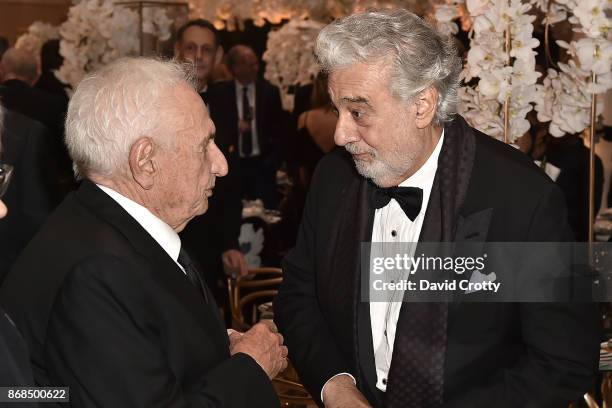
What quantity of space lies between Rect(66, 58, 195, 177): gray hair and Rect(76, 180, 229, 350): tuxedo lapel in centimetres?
6

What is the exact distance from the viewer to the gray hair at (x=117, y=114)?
188 centimetres

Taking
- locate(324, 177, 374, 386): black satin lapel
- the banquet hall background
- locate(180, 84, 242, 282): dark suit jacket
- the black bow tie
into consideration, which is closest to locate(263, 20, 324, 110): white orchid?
the banquet hall background

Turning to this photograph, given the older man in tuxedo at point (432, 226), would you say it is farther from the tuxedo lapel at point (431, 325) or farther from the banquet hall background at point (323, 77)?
the banquet hall background at point (323, 77)

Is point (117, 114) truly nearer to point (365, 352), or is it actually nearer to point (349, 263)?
point (349, 263)

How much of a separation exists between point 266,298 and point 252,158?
6.34ft

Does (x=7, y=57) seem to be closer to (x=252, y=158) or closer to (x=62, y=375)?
(x=252, y=158)

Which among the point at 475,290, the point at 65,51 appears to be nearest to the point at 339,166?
the point at 475,290

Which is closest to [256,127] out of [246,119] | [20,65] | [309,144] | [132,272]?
[246,119]

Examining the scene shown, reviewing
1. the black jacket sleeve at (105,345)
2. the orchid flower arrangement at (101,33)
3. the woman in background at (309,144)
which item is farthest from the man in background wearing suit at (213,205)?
the black jacket sleeve at (105,345)

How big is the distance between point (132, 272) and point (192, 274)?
0.33 metres

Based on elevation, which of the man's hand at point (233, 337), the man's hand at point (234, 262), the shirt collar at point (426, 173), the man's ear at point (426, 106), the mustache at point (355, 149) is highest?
the man's ear at point (426, 106)

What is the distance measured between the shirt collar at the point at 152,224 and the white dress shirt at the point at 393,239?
1.97 ft

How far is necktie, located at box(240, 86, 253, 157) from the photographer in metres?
7.73

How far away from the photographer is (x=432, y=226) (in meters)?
2.22
